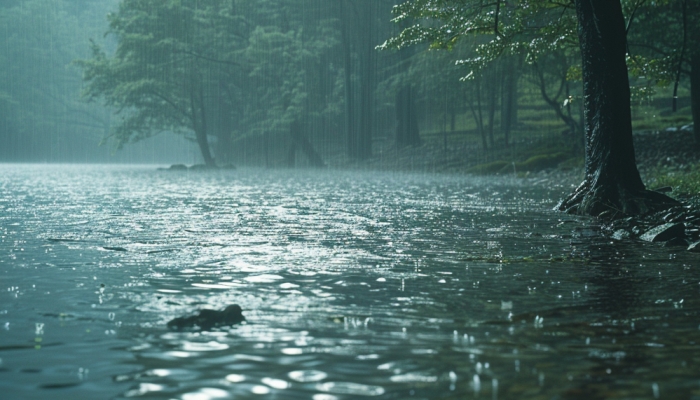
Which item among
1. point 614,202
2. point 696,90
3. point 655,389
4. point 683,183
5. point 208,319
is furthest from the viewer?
point 696,90

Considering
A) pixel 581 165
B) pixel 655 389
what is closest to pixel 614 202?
pixel 655 389

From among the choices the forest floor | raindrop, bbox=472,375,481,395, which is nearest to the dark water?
raindrop, bbox=472,375,481,395

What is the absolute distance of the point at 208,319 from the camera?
552 cm

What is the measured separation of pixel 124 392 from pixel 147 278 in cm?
358

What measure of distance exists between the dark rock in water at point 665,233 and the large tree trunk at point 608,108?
340 centimetres

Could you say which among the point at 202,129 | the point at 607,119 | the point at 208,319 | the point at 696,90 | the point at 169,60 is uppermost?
the point at 169,60

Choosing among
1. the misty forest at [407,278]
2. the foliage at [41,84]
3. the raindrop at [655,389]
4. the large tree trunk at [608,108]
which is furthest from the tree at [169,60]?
the raindrop at [655,389]

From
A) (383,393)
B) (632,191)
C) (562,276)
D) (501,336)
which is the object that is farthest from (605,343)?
(632,191)

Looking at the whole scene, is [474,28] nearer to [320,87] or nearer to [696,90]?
[696,90]

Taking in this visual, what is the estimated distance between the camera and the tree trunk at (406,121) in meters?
50.1

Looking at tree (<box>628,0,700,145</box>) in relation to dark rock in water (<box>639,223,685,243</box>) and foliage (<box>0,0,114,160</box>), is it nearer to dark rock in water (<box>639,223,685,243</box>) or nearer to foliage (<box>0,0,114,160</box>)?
dark rock in water (<box>639,223,685,243</box>)

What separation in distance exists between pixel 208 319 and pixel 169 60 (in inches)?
2160

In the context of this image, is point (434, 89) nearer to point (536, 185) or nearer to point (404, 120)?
point (404, 120)

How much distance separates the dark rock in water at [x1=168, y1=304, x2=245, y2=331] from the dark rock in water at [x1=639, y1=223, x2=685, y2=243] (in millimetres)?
7114
